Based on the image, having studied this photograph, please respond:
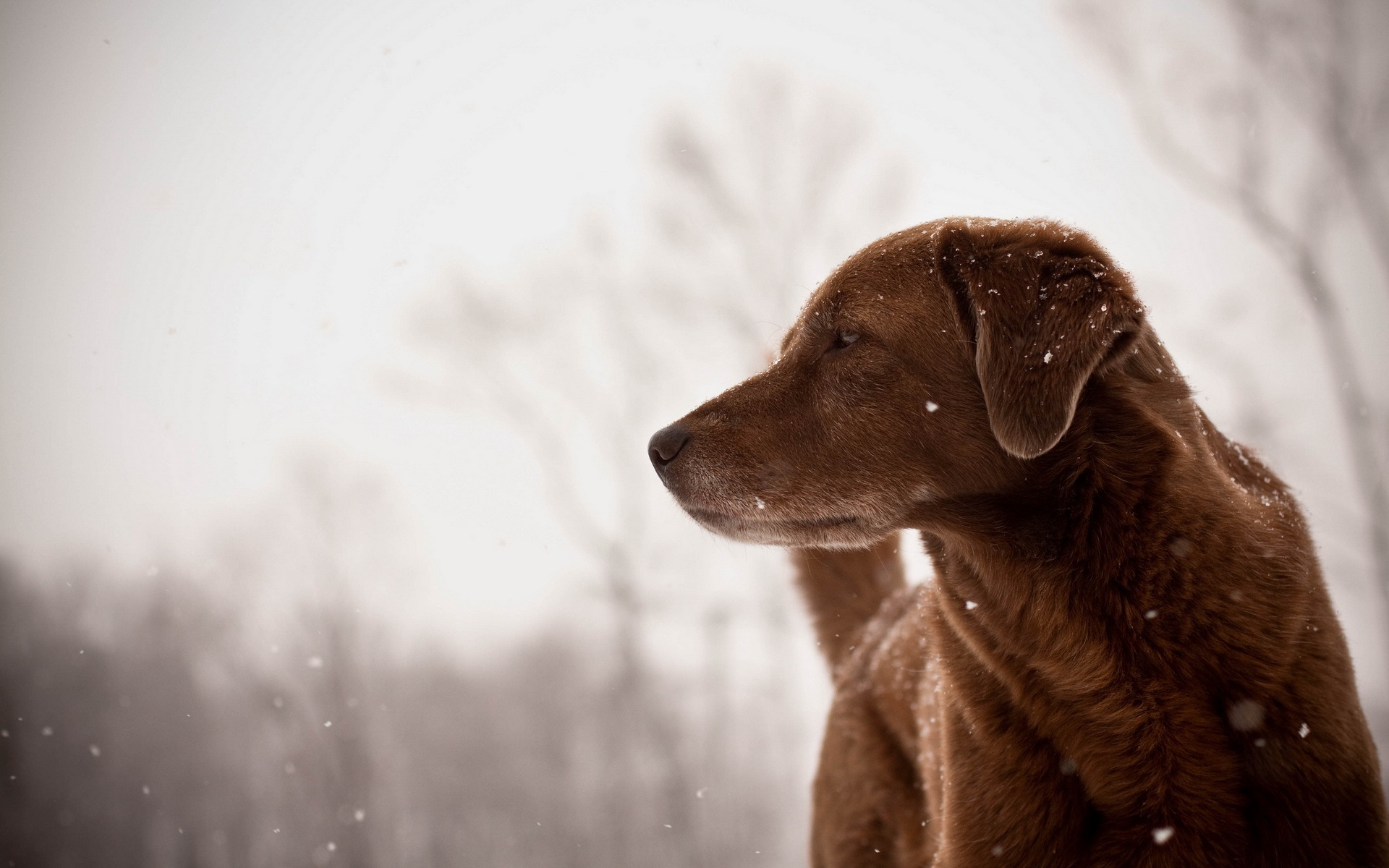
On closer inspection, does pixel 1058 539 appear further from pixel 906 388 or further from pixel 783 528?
pixel 783 528

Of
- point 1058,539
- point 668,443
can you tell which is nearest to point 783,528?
point 668,443

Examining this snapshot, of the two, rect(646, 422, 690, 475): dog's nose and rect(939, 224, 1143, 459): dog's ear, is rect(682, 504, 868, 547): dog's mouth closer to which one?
rect(646, 422, 690, 475): dog's nose

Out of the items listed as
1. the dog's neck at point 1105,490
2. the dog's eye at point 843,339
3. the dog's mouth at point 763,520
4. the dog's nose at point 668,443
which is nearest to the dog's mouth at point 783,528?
the dog's mouth at point 763,520

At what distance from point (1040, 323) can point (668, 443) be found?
1235 millimetres

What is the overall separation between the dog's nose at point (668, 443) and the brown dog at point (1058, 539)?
0.04 feet

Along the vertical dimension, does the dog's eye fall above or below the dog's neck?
above

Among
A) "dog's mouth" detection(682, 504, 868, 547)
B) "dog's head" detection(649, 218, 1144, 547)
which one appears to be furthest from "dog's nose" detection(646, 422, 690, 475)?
"dog's mouth" detection(682, 504, 868, 547)

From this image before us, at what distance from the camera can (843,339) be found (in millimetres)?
2551

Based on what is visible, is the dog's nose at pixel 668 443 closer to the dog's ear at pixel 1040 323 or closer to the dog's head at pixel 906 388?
the dog's head at pixel 906 388

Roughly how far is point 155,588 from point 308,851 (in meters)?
6.97

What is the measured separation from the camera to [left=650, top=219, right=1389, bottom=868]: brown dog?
190 centimetres

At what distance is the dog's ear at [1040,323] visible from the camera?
198 cm

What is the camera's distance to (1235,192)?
751 centimetres

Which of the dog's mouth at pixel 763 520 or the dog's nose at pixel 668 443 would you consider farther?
the dog's nose at pixel 668 443
